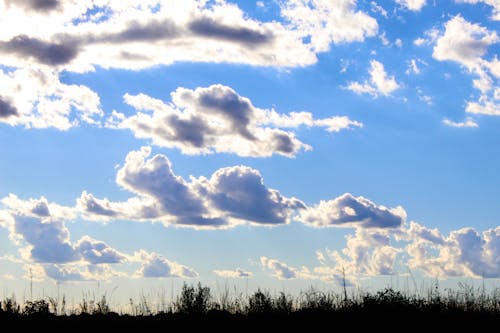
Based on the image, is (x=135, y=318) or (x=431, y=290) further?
(x=431, y=290)

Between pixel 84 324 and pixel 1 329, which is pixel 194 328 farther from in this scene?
pixel 1 329

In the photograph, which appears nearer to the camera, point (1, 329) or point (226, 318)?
point (1, 329)

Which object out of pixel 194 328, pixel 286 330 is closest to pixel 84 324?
pixel 194 328

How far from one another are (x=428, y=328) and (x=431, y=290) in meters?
4.77

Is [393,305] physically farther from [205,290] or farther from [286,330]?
[205,290]

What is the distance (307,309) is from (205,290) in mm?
5088

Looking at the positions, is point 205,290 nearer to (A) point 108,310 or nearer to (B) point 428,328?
(A) point 108,310

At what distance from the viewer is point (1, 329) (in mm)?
23844

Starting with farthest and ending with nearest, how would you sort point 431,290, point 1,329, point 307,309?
point 431,290 → point 307,309 → point 1,329

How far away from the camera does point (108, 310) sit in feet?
92.3

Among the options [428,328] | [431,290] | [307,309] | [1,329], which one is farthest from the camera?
[431,290]

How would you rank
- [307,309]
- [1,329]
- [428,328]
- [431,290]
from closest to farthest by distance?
[1,329] < [428,328] < [307,309] < [431,290]

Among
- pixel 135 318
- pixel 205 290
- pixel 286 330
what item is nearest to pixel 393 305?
pixel 286 330

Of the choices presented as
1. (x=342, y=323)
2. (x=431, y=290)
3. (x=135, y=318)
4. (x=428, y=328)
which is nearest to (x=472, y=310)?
(x=431, y=290)
